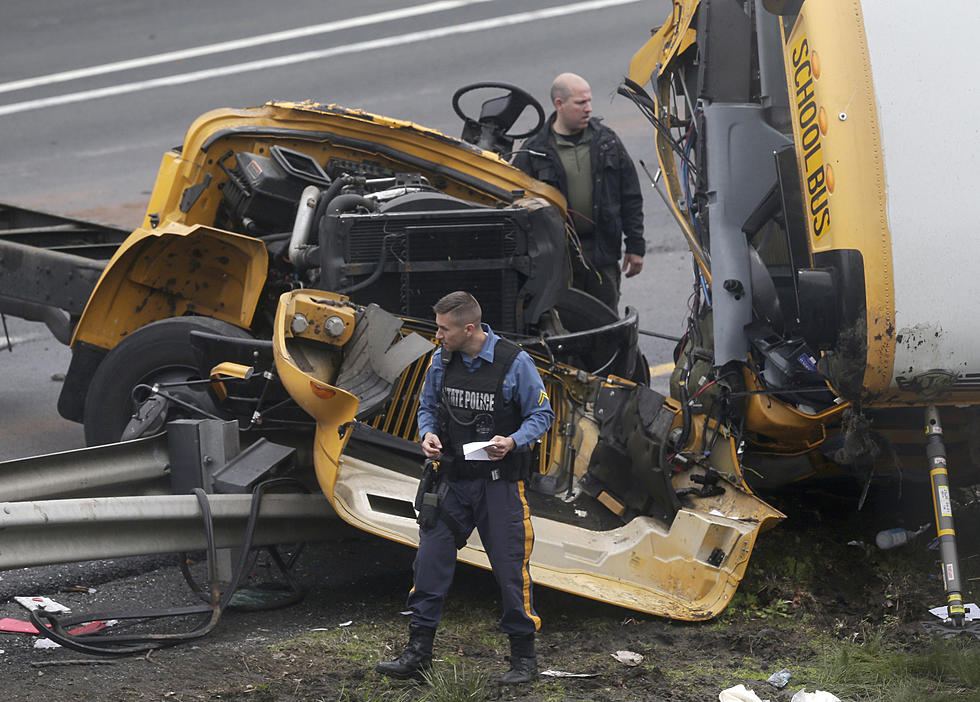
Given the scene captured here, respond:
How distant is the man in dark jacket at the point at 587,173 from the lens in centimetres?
813

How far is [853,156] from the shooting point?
17.1ft

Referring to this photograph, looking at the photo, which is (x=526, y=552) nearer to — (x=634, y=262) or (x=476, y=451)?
(x=476, y=451)

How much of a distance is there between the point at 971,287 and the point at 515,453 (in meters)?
1.87

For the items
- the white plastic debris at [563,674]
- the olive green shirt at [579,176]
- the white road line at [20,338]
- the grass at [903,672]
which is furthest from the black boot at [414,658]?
the white road line at [20,338]

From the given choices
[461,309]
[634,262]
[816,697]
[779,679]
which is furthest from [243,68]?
[816,697]

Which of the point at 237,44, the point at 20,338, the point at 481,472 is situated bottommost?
the point at 481,472

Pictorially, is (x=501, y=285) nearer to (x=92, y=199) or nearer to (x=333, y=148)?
(x=333, y=148)

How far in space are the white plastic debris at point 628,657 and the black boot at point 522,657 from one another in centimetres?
36

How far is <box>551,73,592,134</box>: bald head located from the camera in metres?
8.09

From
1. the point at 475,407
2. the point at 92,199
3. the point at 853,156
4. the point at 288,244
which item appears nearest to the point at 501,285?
the point at 288,244

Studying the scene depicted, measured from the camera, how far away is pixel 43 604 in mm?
6023

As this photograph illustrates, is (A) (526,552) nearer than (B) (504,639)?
Yes

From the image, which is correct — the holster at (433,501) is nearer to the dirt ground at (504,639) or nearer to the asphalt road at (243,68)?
the dirt ground at (504,639)

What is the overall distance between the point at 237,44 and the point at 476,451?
1173 centimetres
